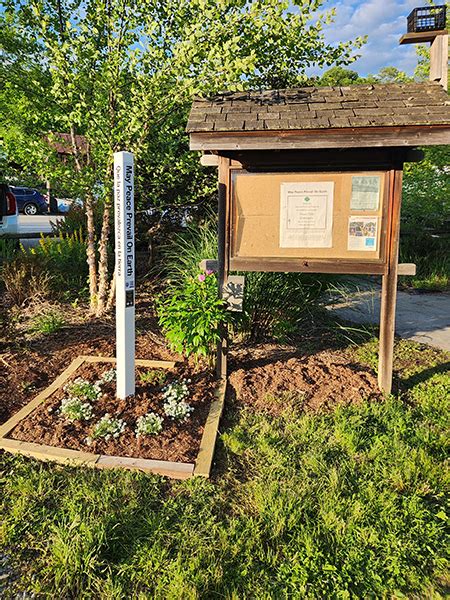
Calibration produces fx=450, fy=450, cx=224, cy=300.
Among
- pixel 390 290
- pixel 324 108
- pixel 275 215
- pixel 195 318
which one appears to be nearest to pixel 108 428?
pixel 195 318

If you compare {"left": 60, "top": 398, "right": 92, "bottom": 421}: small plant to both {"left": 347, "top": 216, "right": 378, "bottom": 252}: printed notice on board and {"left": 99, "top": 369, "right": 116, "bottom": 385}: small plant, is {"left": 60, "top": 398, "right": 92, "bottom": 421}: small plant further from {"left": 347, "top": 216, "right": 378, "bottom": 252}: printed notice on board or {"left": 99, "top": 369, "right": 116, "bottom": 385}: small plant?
{"left": 347, "top": 216, "right": 378, "bottom": 252}: printed notice on board

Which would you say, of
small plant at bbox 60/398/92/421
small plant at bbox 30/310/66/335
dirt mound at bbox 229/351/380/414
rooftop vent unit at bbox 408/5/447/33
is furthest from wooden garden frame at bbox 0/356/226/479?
rooftop vent unit at bbox 408/5/447/33

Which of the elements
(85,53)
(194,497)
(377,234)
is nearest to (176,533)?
(194,497)

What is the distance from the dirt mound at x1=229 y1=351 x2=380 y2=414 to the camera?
385 cm

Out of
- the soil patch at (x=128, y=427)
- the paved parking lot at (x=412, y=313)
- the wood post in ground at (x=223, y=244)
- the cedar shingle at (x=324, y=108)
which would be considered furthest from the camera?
the paved parking lot at (x=412, y=313)

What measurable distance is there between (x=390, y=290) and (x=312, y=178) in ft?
3.95

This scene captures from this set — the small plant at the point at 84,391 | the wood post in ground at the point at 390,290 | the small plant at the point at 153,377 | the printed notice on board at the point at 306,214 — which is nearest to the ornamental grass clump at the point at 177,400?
the small plant at the point at 153,377

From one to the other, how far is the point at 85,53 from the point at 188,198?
298 cm

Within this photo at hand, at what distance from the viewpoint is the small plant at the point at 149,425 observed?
125 inches

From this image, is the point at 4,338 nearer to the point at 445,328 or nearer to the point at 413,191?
the point at 445,328

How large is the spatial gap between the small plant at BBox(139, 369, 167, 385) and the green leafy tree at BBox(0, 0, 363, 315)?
2.38 m

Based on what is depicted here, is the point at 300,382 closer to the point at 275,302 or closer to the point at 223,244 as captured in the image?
the point at 275,302

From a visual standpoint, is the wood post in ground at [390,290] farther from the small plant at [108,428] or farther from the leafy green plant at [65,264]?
the leafy green plant at [65,264]

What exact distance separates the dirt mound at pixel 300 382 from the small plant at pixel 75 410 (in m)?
1.28
